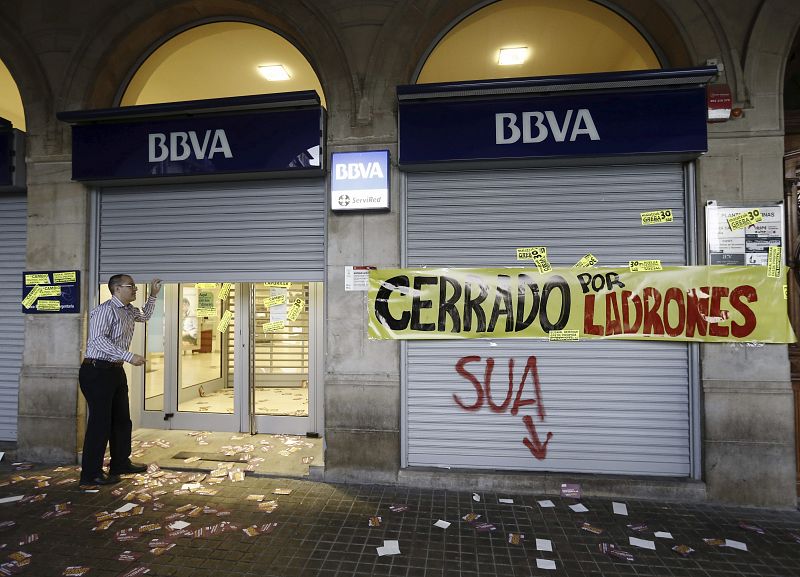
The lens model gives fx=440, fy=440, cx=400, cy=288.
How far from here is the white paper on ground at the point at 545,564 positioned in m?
3.27

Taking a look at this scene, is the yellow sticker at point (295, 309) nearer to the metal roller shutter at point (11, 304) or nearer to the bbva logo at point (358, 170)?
the bbva logo at point (358, 170)

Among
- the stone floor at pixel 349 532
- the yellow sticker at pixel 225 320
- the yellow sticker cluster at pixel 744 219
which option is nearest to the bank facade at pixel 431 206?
the yellow sticker cluster at pixel 744 219

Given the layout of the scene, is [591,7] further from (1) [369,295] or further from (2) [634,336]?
(1) [369,295]

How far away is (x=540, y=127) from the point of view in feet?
14.9

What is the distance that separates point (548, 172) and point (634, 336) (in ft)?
6.45

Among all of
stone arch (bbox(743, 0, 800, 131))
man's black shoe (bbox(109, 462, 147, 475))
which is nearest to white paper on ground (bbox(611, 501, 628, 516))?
stone arch (bbox(743, 0, 800, 131))

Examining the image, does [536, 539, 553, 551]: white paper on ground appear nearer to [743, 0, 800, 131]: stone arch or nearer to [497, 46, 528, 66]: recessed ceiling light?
[743, 0, 800, 131]: stone arch

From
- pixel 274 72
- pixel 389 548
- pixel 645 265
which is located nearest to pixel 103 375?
pixel 389 548

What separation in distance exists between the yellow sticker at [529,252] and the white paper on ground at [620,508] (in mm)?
2566

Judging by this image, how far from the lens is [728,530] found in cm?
386

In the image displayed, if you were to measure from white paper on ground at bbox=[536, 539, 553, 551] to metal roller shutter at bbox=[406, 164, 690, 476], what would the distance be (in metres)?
1.11

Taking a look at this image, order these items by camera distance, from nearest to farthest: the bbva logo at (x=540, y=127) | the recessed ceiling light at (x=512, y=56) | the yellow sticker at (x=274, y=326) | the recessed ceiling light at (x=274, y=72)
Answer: the bbva logo at (x=540, y=127), the recessed ceiling light at (x=512, y=56), the recessed ceiling light at (x=274, y=72), the yellow sticker at (x=274, y=326)

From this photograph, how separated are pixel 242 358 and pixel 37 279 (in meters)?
2.66

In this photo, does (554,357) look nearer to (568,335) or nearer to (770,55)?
(568,335)
